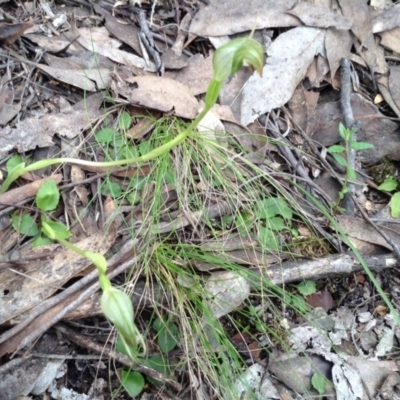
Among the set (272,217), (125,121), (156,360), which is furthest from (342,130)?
(156,360)

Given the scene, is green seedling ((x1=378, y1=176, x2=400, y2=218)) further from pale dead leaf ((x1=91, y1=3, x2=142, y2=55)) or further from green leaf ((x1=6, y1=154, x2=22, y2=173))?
green leaf ((x1=6, y1=154, x2=22, y2=173))

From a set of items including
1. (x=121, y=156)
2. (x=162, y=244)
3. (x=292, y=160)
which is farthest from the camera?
(x=292, y=160)

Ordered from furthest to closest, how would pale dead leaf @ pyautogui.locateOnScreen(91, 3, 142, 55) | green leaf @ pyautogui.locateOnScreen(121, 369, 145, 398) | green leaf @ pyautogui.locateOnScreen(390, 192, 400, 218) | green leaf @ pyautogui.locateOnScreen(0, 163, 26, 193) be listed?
pale dead leaf @ pyautogui.locateOnScreen(91, 3, 142, 55)
green leaf @ pyautogui.locateOnScreen(390, 192, 400, 218)
green leaf @ pyautogui.locateOnScreen(121, 369, 145, 398)
green leaf @ pyautogui.locateOnScreen(0, 163, 26, 193)

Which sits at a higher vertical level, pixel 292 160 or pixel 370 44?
pixel 370 44

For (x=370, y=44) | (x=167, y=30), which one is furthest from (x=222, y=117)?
(x=370, y=44)

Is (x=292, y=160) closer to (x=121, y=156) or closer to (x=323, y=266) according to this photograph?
(x=323, y=266)

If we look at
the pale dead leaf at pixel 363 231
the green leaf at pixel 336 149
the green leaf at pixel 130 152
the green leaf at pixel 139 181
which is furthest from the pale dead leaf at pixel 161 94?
the pale dead leaf at pixel 363 231

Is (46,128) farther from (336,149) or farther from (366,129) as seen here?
(366,129)

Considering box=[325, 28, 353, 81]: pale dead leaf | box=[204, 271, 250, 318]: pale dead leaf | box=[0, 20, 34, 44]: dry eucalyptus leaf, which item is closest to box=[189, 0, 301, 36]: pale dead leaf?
box=[325, 28, 353, 81]: pale dead leaf
